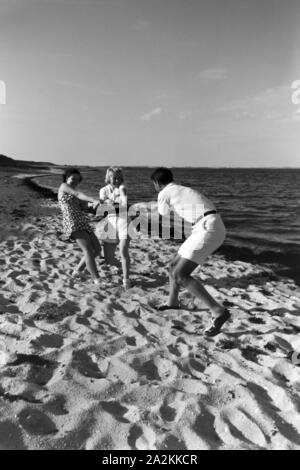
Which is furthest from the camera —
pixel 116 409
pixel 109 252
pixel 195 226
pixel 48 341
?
pixel 109 252

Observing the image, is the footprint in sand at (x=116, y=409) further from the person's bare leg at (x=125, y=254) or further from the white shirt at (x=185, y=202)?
the person's bare leg at (x=125, y=254)

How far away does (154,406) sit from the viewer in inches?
145

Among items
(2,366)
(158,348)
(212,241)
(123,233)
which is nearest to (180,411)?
(158,348)

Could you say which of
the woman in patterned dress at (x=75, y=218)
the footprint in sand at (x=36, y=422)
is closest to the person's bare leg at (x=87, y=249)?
the woman in patterned dress at (x=75, y=218)

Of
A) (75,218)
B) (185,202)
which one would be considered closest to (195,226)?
(185,202)

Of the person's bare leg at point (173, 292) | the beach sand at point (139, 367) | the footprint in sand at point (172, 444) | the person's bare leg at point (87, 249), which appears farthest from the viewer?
the person's bare leg at point (87, 249)

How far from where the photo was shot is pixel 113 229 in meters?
7.15

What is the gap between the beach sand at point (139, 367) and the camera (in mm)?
3326

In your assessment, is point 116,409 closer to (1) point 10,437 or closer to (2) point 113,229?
(1) point 10,437

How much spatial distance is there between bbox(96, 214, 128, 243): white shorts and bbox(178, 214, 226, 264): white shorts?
203cm

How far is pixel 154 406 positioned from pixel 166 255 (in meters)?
6.46

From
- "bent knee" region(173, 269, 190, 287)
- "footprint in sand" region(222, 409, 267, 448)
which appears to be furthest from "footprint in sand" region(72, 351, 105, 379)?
"bent knee" region(173, 269, 190, 287)

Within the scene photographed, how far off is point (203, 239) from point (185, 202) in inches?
20.2

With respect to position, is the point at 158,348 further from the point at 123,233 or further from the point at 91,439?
the point at 123,233
